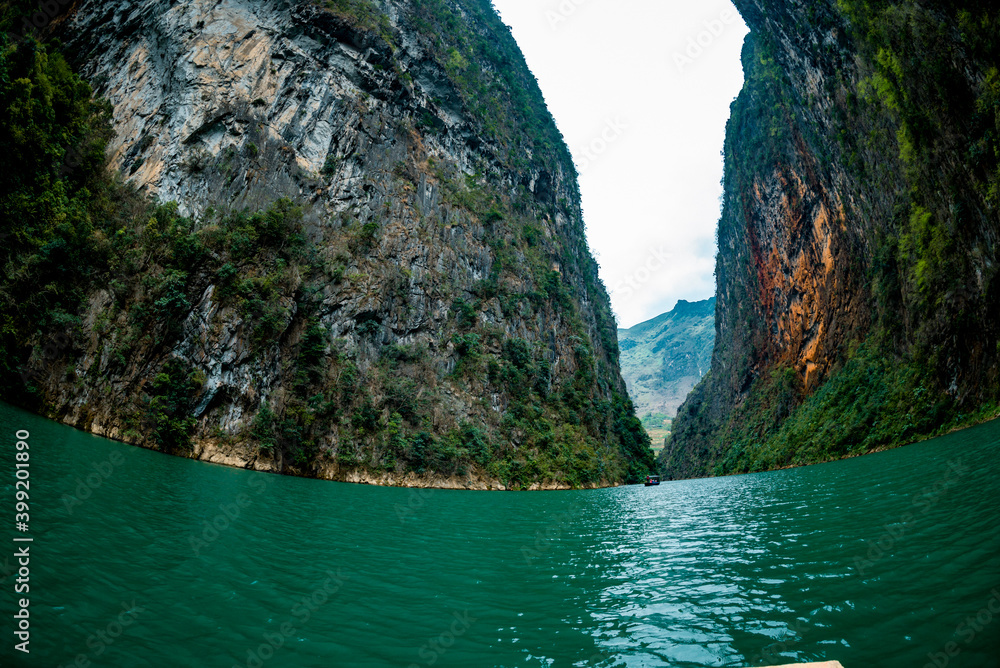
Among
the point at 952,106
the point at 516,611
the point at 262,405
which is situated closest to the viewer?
the point at 516,611

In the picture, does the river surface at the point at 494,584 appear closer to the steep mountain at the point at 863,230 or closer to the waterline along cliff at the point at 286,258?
the waterline along cliff at the point at 286,258

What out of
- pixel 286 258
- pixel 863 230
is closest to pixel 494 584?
pixel 286 258

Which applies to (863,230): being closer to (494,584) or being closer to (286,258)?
(494,584)

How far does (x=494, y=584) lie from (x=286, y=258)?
99.3ft

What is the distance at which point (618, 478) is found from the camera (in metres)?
43.4

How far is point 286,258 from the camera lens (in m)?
31.8

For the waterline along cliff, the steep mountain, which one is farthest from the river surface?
the steep mountain

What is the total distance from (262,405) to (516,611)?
82.7 feet

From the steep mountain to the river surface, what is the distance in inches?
732

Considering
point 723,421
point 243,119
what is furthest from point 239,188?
point 723,421

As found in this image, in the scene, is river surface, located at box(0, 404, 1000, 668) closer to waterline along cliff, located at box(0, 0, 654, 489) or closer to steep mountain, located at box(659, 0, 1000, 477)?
waterline along cliff, located at box(0, 0, 654, 489)

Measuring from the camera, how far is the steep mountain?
22453mm

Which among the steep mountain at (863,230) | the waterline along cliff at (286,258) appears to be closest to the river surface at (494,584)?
the waterline along cliff at (286,258)

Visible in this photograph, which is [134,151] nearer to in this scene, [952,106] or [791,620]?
[791,620]
